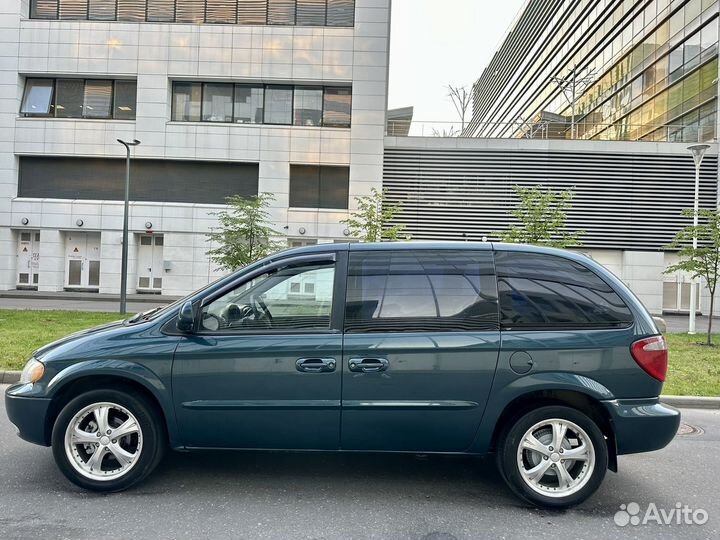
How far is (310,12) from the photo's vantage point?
24688mm

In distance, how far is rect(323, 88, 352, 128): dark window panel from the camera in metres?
24.6

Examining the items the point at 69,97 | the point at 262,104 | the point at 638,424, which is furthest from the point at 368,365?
the point at 69,97

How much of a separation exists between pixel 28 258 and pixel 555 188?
2618 cm

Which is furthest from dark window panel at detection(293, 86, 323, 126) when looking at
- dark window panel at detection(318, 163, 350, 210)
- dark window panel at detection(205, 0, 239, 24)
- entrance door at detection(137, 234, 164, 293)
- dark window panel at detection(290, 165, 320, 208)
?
entrance door at detection(137, 234, 164, 293)

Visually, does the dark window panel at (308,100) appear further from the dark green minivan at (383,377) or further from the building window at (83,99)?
the dark green minivan at (383,377)

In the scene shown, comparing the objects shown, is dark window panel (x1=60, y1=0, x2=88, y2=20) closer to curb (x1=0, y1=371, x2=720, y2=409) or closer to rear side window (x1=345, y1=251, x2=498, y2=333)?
rear side window (x1=345, y1=251, x2=498, y2=333)

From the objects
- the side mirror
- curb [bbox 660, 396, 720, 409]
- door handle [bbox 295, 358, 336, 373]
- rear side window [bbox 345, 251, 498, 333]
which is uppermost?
rear side window [bbox 345, 251, 498, 333]

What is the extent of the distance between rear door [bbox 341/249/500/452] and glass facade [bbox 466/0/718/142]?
22943mm

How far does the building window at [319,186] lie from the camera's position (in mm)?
24438

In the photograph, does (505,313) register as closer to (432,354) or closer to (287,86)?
(432,354)

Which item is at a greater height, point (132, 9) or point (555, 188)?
point (132, 9)

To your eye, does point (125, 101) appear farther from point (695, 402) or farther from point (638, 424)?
point (638, 424)
